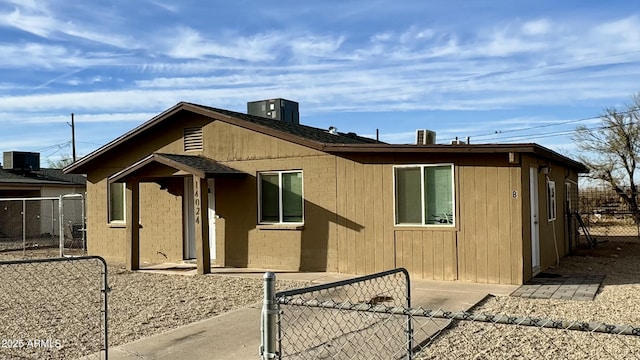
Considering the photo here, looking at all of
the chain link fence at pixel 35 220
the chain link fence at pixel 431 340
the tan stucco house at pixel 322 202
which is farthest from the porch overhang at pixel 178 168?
the chain link fence at pixel 35 220

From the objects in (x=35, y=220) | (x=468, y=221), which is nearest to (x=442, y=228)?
(x=468, y=221)

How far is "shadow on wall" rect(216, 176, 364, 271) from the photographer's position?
38.5 feet

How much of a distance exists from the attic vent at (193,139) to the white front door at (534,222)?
734cm

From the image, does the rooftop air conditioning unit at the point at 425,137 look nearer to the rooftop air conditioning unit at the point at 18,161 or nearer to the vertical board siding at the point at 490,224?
the vertical board siding at the point at 490,224

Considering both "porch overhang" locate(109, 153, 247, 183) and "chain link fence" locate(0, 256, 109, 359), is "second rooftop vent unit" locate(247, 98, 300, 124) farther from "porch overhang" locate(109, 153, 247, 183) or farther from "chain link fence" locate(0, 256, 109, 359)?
"chain link fence" locate(0, 256, 109, 359)

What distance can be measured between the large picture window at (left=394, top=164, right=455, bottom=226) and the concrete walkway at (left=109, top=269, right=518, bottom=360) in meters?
1.54

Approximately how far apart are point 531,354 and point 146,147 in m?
11.1

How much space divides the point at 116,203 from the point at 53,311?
7.00 meters

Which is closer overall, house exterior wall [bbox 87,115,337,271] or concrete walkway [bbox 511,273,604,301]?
concrete walkway [bbox 511,273,604,301]

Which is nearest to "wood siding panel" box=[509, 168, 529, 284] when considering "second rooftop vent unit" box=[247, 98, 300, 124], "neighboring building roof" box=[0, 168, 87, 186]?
"second rooftop vent unit" box=[247, 98, 300, 124]

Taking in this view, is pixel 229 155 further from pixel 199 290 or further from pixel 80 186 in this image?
pixel 80 186

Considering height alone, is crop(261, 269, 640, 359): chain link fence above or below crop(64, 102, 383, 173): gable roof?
below

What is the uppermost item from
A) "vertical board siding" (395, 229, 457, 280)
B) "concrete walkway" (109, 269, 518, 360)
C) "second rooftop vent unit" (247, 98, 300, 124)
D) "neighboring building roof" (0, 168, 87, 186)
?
"second rooftop vent unit" (247, 98, 300, 124)

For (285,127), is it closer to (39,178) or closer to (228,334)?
(228,334)
